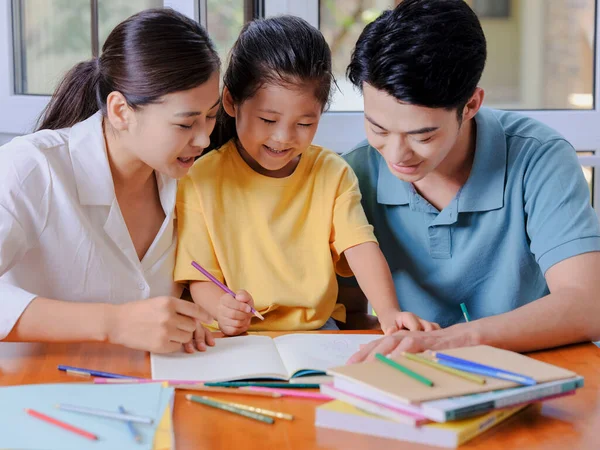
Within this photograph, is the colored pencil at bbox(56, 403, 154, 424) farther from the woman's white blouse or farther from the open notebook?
the woman's white blouse

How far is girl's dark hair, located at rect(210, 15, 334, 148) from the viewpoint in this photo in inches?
57.3

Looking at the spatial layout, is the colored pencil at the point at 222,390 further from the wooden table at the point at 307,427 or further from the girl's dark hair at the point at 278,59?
the girl's dark hair at the point at 278,59

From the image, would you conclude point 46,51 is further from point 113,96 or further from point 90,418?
point 90,418

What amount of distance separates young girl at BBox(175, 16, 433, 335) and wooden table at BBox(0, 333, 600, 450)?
377 mm

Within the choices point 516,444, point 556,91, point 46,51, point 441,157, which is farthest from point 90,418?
point 556,91

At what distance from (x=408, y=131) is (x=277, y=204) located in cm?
33

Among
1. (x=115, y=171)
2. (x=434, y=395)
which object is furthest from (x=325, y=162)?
(x=434, y=395)

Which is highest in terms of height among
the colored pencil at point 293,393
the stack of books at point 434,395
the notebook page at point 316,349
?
the stack of books at point 434,395

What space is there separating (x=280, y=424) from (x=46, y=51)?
1746 mm

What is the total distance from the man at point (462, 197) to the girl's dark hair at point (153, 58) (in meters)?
0.28

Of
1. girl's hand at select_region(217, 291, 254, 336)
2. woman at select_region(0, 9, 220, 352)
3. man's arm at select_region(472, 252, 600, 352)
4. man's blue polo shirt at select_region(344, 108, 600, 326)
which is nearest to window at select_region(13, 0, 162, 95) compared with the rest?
woman at select_region(0, 9, 220, 352)

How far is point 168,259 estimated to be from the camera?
1.45 m

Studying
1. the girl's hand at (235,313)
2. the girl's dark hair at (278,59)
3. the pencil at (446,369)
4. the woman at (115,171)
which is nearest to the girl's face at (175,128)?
the woman at (115,171)

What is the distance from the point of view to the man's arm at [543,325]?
1129 millimetres
